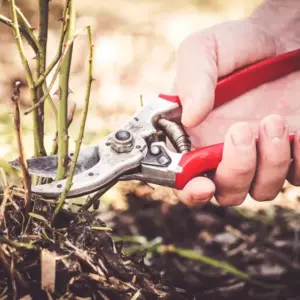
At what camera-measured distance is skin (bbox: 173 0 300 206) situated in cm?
136

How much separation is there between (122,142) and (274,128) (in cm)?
40

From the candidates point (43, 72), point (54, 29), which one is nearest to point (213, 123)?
point (43, 72)

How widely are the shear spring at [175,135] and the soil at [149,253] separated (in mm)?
300

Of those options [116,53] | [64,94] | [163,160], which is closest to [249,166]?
[163,160]

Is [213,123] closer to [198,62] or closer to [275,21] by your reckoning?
[198,62]

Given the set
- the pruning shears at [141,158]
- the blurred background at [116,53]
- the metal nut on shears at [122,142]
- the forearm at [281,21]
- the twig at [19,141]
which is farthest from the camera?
the blurred background at [116,53]

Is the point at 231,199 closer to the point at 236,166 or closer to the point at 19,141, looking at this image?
the point at 236,166

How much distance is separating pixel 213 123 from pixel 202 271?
1.61 ft

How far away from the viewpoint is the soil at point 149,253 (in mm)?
978

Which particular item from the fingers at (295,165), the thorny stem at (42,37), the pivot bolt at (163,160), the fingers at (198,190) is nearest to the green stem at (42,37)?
the thorny stem at (42,37)

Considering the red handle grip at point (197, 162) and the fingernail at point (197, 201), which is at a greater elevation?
the red handle grip at point (197, 162)

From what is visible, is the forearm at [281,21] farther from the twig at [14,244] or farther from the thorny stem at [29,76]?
the twig at [14,244]

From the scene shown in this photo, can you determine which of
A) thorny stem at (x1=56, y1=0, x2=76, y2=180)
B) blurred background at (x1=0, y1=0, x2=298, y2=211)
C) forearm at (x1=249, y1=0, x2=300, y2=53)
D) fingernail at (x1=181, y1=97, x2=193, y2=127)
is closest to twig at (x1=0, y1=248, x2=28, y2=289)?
thorny stem at (x1=56, y1=0, x2=76, y2=180)

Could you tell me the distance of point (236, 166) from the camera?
1.36 m
